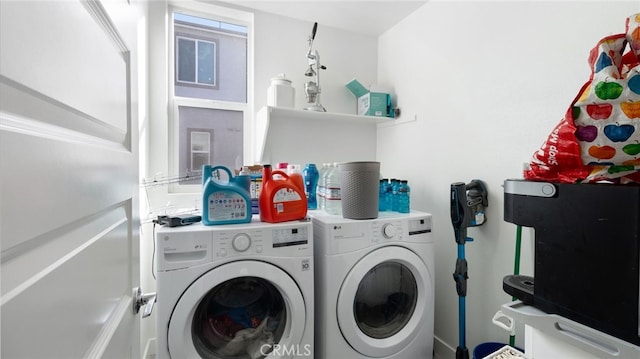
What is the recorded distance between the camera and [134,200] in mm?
781

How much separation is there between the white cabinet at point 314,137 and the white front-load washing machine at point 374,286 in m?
0.78

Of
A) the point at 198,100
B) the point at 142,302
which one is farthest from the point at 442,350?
the point at 198,100

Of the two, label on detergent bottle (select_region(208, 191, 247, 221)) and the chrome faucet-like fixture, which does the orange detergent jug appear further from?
the chrome faucet-like fixture

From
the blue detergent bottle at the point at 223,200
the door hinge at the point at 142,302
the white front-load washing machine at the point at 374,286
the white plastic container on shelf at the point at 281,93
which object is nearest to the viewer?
the door hinge at the point at 142,302

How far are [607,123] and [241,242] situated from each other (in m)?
1.24

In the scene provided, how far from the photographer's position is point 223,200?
129 centimetres

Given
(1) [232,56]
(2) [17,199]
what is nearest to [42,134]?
(2) [17,199]

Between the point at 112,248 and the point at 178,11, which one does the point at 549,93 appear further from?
the point at 178,11

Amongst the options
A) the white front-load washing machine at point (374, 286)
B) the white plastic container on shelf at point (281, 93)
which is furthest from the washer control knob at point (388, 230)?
the white plastic container on shelf at point (281, 93)

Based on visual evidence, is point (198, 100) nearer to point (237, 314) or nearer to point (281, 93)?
point (281, 93)

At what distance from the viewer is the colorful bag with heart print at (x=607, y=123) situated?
0.61 meters

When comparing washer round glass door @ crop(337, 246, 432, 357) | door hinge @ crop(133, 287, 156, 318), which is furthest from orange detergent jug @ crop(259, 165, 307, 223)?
door hinge @ crop(133, 287, 156, 318)

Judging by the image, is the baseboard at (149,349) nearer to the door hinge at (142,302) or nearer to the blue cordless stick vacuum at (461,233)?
the door hinge at (142,302)

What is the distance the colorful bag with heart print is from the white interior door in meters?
1.02
